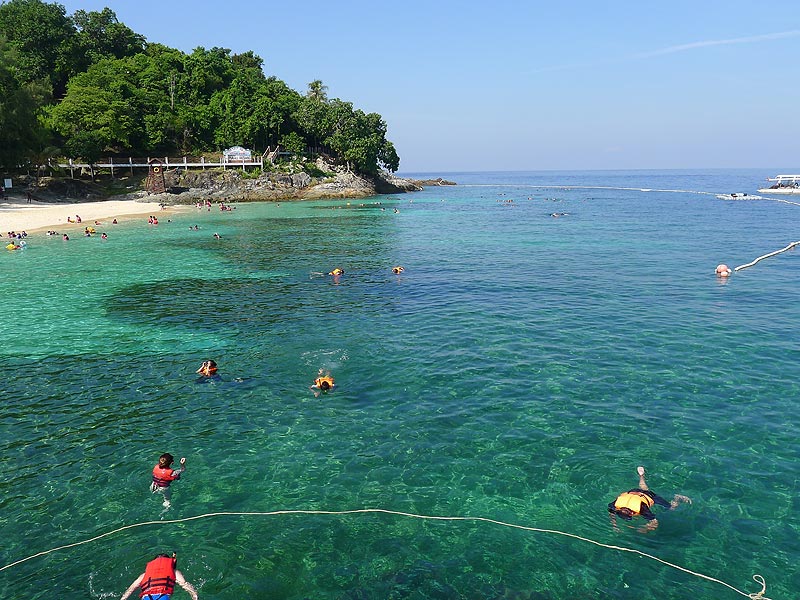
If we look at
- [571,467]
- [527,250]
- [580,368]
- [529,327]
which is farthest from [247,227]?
[571,467]

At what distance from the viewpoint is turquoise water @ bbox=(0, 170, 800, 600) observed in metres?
11.9

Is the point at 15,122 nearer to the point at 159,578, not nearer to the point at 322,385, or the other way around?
the point at 322,385

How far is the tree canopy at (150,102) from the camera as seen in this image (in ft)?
339

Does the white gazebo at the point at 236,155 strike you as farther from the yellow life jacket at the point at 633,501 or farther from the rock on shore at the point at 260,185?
the yellow life jacket at the point at 633,501

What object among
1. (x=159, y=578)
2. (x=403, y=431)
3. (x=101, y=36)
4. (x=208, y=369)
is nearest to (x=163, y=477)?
(x=159, y=578)

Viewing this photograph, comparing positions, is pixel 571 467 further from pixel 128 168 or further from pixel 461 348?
pixel 128 168

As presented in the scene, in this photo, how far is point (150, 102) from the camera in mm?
115438

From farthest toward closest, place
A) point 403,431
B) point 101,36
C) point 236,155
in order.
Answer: point 101,36 → point 236,155 → point 403,431

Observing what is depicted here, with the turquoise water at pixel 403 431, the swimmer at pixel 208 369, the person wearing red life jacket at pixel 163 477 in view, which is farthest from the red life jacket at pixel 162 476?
the swimmer at pixel 208 369

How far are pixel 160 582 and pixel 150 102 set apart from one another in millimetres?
125553

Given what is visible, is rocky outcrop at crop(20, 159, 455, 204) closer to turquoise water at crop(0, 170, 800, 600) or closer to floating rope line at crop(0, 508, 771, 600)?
turquoise water at crop(0, 170, 800, 600)

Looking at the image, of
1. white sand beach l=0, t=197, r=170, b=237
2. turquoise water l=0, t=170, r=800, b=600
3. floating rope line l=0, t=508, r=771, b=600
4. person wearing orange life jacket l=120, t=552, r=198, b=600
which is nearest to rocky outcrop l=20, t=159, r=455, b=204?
white sand beach l=0, t=197, r=170, b=237

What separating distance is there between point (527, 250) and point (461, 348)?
32299 millimetres

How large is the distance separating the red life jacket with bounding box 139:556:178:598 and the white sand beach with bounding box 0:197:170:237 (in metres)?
64.1
